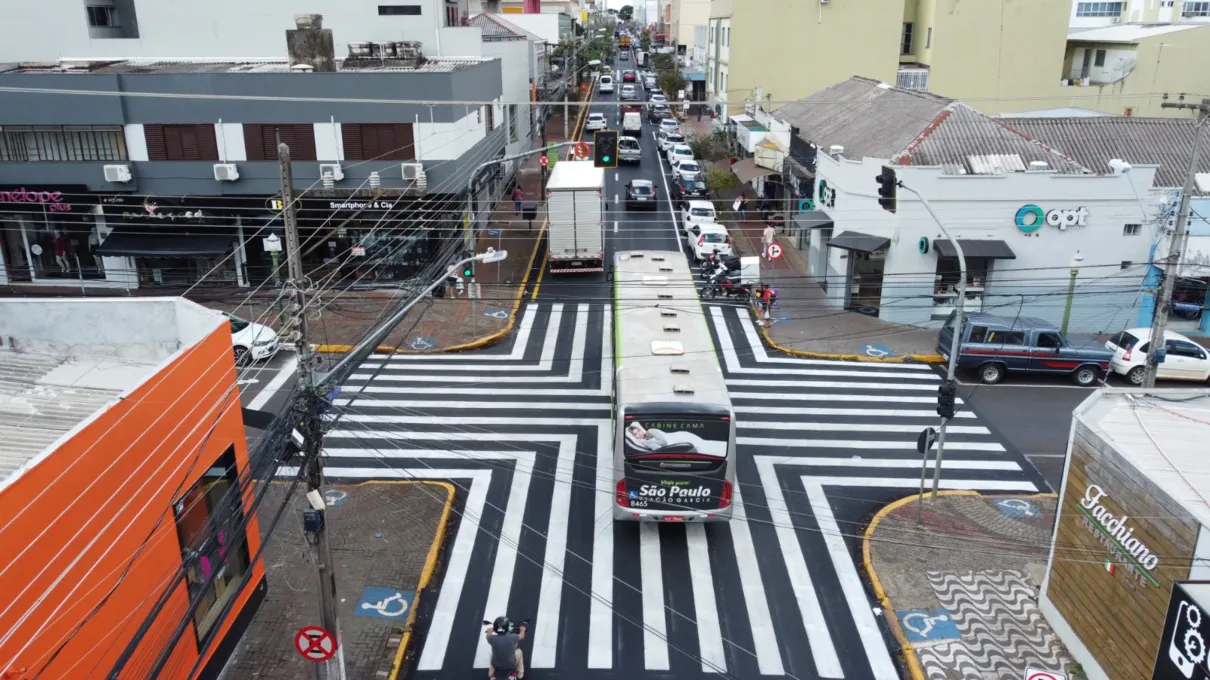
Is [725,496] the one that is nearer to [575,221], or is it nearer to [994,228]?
[994,228]

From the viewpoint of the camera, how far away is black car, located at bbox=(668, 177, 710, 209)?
145 ft

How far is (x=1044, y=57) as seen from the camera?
49.5 m

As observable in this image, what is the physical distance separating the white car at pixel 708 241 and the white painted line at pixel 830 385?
1009 cm

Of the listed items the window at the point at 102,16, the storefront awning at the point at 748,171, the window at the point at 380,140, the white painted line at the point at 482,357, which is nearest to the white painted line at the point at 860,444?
the white painted line at the point at 482,357

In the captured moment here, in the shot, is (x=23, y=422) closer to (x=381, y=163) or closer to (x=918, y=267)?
(x=381, y=163)

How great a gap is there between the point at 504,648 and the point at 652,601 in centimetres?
333

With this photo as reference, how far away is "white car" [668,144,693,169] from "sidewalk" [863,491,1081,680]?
34.4 m

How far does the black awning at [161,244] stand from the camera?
1193 inches

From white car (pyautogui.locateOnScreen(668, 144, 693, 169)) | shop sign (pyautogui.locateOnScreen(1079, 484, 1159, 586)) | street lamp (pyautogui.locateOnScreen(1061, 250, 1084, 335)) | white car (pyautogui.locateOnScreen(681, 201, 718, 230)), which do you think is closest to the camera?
shop sign (pyautogui.locateOnScreen(1079, 484, 1159, 586))

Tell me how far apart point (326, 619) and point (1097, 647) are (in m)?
10.9

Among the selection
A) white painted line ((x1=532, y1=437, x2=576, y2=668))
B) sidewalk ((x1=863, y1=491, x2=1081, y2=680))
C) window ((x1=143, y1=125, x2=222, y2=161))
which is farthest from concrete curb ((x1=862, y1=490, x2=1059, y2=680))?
window ((x1=143, y1=125, x2=222, y2=161))

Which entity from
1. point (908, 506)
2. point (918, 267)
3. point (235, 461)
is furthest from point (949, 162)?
point (235, 461)

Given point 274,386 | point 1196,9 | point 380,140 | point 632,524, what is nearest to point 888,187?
point 632,524

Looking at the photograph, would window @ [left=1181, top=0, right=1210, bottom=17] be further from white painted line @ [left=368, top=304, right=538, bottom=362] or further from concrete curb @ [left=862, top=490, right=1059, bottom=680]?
concrete curb @ [left=862, top=490, right=1059, bottom=680]
